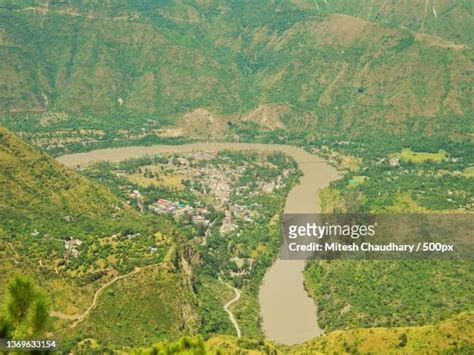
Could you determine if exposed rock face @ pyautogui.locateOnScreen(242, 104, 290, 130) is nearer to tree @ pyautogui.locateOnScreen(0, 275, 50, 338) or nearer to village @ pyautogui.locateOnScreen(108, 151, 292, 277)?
village @ pyautogui.locateOnScreen(108, 151, 292, 277)

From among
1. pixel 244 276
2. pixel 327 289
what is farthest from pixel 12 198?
pixel 327 289

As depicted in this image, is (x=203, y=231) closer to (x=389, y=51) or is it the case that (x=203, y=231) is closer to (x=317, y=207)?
(x=317, y=207)

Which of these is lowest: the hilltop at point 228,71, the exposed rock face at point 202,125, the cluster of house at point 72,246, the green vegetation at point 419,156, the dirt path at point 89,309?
the dirt path at point 89,309

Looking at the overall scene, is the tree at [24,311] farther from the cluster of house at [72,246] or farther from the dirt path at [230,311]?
the cluster of house at [72,246]

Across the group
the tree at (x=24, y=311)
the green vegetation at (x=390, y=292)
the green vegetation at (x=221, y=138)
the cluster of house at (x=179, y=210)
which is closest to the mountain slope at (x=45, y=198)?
the green vegetation at (x=221, y=138)

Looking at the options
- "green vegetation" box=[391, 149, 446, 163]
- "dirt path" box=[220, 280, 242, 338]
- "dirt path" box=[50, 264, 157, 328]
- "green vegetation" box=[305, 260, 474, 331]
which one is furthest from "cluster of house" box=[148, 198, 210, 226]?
"green vegetation" box=[391, 149, 446, 163]
